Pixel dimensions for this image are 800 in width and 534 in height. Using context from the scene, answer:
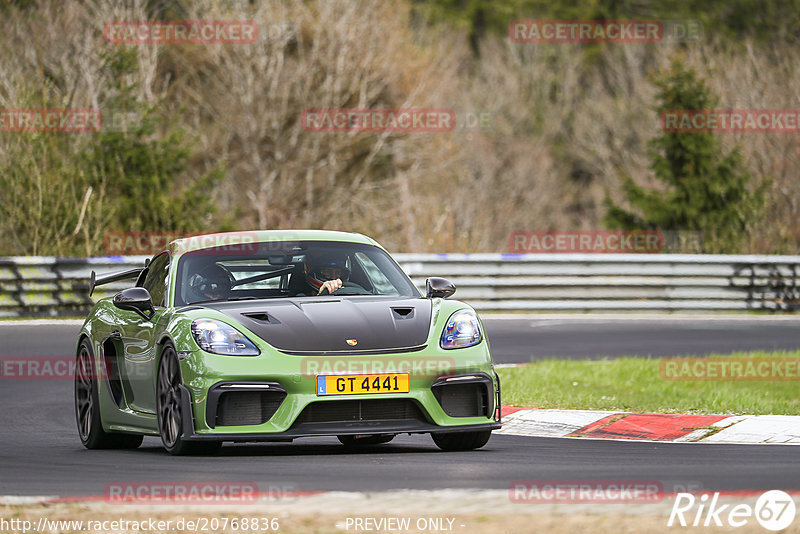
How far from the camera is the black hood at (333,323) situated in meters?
8.94

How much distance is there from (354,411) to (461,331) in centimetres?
97

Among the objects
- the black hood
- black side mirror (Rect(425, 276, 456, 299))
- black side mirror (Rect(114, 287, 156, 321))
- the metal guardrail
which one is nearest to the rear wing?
black side mirror (Rect(114, 287, 156, 321))

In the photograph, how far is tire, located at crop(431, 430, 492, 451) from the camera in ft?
31.4

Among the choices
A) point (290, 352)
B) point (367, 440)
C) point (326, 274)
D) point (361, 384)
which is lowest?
point (367, 440)

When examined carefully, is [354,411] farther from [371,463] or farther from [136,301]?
[136,301]

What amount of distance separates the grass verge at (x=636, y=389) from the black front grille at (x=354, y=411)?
3.62m

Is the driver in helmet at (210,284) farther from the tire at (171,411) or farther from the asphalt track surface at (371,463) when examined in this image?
the asphalt track surface at (371,463)

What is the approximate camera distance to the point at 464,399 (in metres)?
9.17

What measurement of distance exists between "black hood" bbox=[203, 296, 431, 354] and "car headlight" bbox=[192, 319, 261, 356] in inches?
3.6

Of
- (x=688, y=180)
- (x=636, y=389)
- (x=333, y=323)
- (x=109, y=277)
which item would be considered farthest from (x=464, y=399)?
(x=688, y=180)

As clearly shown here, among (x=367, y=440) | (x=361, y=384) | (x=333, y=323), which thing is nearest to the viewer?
(x=361, y=384)

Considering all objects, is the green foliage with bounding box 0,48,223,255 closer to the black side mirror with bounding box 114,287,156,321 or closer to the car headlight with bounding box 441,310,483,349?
the black side mirror with bounding box 114,287,156,321

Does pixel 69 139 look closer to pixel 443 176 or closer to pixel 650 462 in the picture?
pixel 443 176

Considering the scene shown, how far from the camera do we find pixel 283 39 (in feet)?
126
